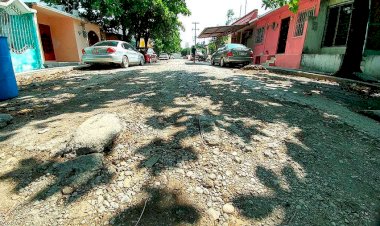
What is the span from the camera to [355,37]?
286 inches

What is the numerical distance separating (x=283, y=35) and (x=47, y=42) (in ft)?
47.9

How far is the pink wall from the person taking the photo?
11.6m

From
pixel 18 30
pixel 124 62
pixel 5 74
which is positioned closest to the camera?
pixel 5 74

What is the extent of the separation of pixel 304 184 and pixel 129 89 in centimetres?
427

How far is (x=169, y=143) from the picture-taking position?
2643 millimetres

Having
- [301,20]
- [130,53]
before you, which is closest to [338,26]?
[301,20]

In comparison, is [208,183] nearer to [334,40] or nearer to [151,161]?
[151,161]

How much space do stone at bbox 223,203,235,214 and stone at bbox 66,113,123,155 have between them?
55.6 inches

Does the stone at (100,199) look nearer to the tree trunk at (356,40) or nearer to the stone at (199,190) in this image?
the stone at (199,190)

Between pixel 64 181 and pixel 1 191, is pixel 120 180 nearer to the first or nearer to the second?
pixel 64 181

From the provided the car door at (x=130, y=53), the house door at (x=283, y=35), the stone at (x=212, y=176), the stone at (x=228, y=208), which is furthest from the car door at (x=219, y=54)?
the stone at (x=228, y=208)

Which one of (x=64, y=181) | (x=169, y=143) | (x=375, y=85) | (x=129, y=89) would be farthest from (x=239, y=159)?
(x=375, y=85)

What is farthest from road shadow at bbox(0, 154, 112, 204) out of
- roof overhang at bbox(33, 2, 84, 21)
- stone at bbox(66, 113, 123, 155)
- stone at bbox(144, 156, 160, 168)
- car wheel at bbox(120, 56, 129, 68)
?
roof overhang at bbox(33, 2, 84, 21)

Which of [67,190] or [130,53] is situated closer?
[67,190]
